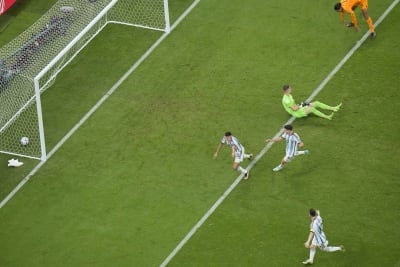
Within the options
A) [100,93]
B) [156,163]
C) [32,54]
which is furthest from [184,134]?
[32,54]

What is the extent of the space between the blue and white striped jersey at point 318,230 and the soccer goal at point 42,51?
7753 millimetres

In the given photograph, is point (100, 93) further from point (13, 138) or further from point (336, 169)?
point (336, 169)

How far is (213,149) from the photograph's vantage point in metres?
25.4

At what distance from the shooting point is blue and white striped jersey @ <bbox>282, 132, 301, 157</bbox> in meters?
23.9

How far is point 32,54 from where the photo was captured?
27219 millimetres

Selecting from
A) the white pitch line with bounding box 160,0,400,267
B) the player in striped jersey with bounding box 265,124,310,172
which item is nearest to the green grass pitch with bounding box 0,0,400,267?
Result: the white pitch line with bounding box 160,0,400,267

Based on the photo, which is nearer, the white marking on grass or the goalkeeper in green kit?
the white marking on grass

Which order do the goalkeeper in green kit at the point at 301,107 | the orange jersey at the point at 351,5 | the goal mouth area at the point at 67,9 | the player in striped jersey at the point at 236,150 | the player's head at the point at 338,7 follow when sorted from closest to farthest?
the player in striped jersey at the point at 236,150
the goalkeeper in green kit at the point at 301,107
the orange jersey at the point at 351,5
the player's head at the point at 338,7
the goal mouth area at the point at 67,9

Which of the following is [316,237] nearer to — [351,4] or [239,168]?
[239,168]

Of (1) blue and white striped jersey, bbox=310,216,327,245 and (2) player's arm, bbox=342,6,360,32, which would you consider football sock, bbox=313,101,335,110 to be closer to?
(2) player's arm, bbox=342,6,360,32

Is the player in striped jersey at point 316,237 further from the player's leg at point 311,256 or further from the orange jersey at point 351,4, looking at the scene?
the orange jersey at point 351,4

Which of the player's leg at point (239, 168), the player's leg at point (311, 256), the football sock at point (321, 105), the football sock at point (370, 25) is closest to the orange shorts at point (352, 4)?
the football sock at point (370, 25)

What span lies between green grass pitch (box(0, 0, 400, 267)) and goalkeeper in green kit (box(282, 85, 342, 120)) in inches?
9.3

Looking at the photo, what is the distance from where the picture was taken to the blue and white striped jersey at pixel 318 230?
845 inches
